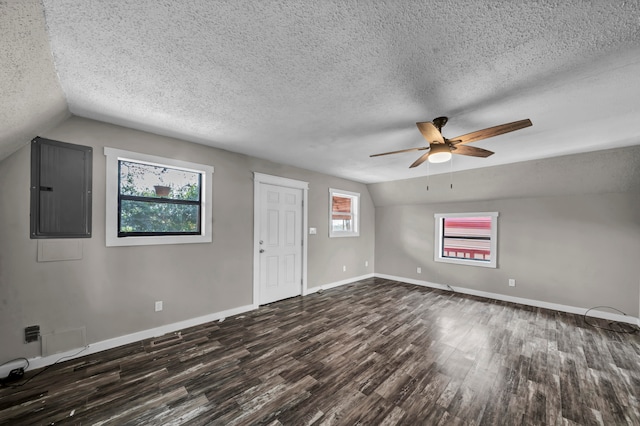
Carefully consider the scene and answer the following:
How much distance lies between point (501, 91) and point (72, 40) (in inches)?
117

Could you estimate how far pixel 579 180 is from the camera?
363 cm

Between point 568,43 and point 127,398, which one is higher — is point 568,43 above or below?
above

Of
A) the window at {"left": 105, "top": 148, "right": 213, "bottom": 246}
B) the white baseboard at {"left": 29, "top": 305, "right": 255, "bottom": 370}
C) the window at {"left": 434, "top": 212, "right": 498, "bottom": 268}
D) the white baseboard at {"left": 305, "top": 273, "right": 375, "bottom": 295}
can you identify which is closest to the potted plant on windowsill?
the window at {"left": 105, "top": 148, "right": 213, "bottom": 246}

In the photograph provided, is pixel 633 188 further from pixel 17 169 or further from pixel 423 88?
pixel 17 169

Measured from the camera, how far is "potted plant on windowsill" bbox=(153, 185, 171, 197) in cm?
302

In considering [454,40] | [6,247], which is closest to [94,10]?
[454,40]

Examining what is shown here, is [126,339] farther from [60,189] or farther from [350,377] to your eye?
[350,377]

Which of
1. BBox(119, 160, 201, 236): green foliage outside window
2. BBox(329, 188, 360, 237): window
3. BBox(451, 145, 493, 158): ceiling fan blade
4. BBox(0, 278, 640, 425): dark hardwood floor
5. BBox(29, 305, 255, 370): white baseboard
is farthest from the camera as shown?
BBox(329, 188, 360, 237): window

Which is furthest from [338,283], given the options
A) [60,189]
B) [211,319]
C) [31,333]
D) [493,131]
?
[60,189]

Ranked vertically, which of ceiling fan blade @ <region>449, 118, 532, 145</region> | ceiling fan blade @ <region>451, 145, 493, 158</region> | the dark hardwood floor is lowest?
the dark hardwood floor

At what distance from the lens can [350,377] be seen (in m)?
2.15

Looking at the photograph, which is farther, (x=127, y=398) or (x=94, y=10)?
(x=127, y=398)

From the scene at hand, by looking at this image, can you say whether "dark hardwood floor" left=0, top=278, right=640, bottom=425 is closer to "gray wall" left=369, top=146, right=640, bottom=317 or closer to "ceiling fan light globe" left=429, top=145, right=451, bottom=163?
"gray wall" left=369, top=146, right=640, bottom=317

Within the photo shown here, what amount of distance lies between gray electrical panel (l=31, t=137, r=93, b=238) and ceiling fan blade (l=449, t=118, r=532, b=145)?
3.80 m
